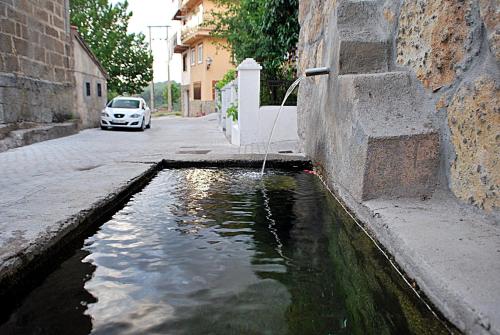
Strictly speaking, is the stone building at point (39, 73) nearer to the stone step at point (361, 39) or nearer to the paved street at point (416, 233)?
the paved street at point (416, 233)

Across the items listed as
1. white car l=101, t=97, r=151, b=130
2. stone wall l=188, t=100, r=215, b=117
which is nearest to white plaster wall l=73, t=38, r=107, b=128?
white car l=101, t=97, r=151, b=130

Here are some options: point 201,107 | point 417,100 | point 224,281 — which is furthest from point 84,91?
point 201,107

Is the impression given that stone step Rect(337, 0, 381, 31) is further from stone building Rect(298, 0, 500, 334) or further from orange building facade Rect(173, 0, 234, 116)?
orange building facade Rect(173, 0, 234, 116)

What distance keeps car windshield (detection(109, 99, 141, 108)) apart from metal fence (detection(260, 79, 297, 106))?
756cm

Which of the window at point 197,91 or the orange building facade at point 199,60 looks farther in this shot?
the window at point 197,91

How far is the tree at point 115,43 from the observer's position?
898 inches

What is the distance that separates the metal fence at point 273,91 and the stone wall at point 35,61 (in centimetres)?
526

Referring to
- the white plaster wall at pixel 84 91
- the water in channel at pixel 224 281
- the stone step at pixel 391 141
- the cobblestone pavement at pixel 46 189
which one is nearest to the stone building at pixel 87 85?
the white plaster wall at pixel 84 91

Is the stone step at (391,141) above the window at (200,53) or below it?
below

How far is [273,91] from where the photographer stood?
953 cm

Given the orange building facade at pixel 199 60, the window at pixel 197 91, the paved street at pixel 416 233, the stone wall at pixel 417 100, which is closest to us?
the paved street at pixel 416 233

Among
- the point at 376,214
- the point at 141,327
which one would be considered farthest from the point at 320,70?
the point at 141,327

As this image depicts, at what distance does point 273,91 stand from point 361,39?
18.2 feet

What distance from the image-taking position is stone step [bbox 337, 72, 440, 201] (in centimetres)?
299
